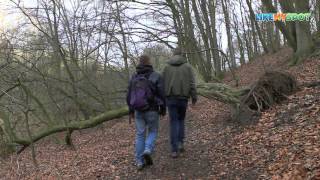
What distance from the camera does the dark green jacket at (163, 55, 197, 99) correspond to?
26.4 feet

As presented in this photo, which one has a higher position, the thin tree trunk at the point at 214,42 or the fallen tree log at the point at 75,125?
the thin tree trunk at the point at 214,42

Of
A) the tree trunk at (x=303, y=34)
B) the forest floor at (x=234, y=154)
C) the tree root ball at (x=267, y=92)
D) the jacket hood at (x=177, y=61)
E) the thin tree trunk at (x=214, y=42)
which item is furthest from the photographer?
the thin tree trunk at (x=214, y=42)

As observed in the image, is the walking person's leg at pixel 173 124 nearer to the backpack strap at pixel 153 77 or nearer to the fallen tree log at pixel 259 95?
the backpack strap at pixel 153 77

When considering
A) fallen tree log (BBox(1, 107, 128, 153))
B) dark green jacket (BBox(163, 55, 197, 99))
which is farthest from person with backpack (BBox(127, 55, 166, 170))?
fallen tree log (BBox(1, 107, 128, 153))

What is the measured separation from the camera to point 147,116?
25.5 feet

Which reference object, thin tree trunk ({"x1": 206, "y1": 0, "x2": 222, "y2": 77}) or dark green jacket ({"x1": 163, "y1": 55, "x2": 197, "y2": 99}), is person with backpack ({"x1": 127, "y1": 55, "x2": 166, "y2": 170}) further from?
thin tree trunk ({"x1": 206, "y1": 0, "x2": 222, "y2": 77})

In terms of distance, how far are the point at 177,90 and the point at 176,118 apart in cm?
54

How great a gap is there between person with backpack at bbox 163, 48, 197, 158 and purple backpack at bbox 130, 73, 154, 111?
52cm

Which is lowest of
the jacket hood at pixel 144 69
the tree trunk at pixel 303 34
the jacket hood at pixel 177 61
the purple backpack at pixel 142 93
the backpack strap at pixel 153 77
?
the purple backpack at pixel 142 93

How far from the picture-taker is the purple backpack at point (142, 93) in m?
7.64

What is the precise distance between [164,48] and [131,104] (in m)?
18.3

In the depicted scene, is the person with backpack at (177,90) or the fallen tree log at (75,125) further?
the fallen tree log at (75,125)

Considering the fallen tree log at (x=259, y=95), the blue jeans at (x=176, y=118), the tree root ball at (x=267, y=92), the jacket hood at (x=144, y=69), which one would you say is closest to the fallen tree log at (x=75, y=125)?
the fallen tree log at (x=259, y=95)
